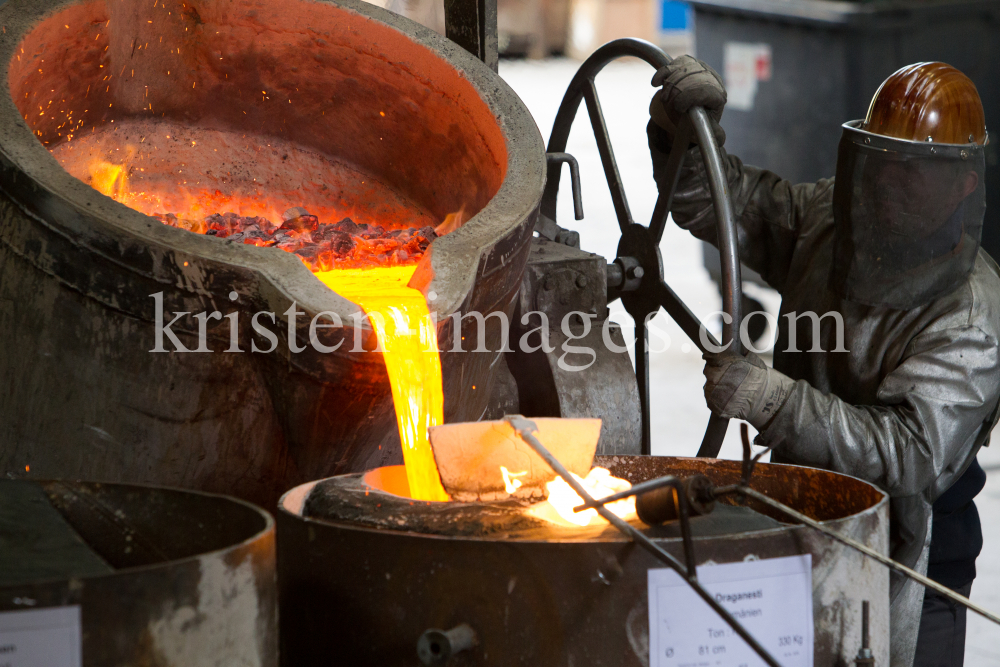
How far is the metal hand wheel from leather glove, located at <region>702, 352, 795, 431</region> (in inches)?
1.7

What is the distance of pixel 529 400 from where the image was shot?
2.39m

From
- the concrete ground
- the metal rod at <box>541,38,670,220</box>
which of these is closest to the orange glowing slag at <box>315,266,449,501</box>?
the metal rod at <box>541,38,670,220</box>

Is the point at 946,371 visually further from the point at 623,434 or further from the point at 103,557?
the point at 103,557

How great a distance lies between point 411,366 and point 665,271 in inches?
164

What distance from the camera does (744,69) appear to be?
5.45 metres

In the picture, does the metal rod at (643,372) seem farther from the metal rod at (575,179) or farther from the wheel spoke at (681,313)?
the metal rod at (575,179)

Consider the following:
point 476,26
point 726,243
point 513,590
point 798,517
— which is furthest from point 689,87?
point 513,590

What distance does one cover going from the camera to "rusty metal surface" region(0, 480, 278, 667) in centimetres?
99

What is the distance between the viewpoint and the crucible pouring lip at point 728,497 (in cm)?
127

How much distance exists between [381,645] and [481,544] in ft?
0.62

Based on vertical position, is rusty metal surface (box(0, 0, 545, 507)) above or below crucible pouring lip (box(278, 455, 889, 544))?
above

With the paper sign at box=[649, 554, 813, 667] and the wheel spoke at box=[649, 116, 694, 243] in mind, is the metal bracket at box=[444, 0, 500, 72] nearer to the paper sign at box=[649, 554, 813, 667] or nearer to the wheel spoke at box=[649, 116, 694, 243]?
the wheel spoke at box=[649, 116, 694, 243]

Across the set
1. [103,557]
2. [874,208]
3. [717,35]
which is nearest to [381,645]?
[103,557]

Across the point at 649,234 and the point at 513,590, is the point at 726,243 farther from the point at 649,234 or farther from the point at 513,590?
the point at 513,590
